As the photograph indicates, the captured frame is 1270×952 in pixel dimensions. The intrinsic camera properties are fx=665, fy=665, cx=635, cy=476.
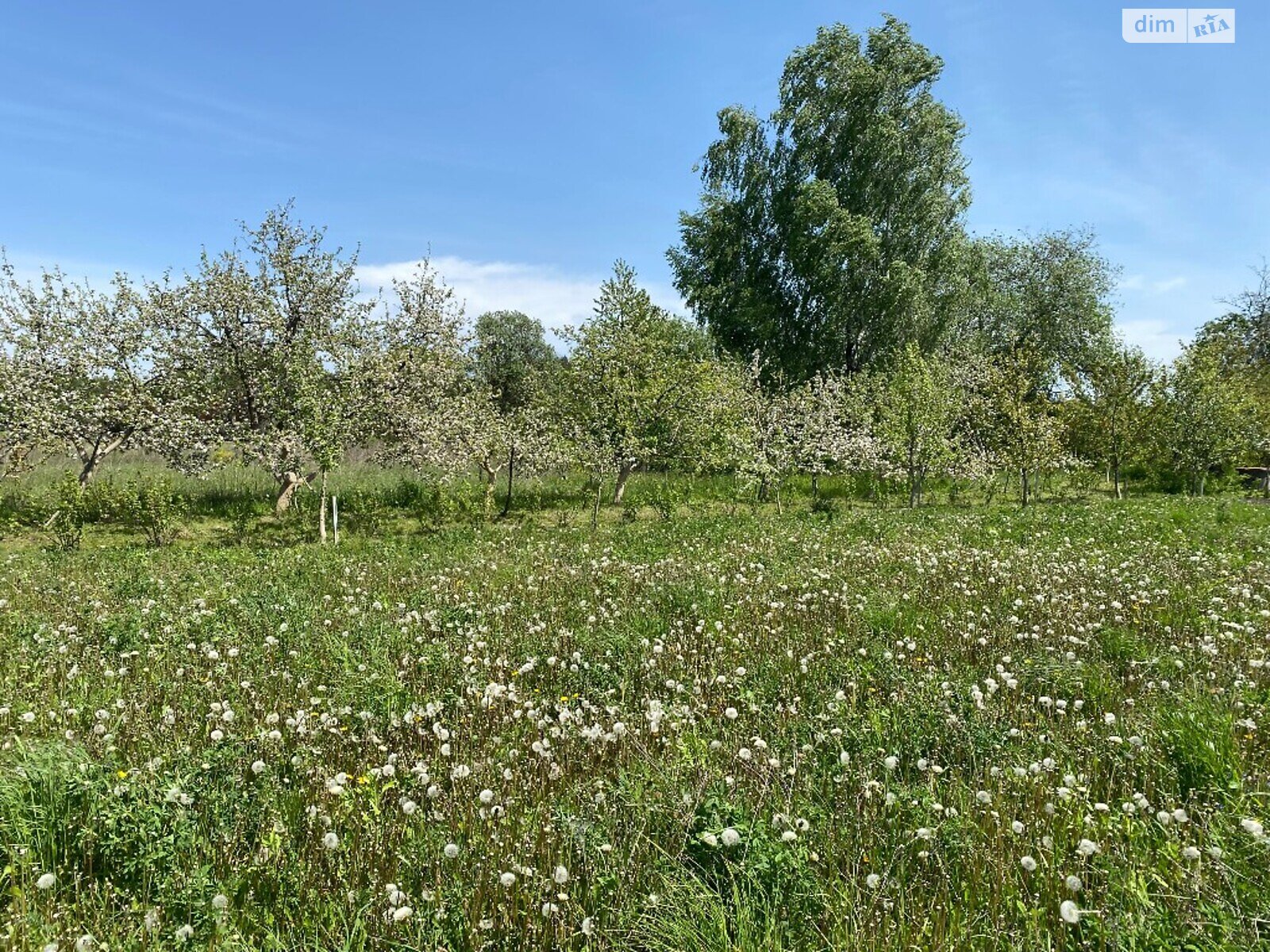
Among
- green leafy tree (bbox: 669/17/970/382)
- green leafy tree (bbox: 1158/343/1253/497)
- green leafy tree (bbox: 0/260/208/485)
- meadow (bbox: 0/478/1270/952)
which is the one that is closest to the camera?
meadow (bbox: 0/478/1270/952)

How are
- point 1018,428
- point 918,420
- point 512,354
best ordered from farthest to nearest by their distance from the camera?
point 512,354 → point 1018,428 → point 918,420

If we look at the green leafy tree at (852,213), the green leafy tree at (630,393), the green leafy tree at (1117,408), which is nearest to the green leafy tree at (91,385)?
the green leafy tree at (630,393)

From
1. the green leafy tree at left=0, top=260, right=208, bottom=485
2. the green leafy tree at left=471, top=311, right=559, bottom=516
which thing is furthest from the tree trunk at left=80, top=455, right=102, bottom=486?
the green leafy tree at left=471, top=311, right=559, bottom=516

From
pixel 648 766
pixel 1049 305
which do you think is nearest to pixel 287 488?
pixel 648 766

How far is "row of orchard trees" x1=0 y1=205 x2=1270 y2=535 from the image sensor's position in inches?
760

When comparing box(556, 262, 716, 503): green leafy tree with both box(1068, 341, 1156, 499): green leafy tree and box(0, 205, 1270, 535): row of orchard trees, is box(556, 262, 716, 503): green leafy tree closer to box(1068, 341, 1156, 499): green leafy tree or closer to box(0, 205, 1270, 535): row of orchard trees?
box(0, 205, 1270, 535): row of orchard trees

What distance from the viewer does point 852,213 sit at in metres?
32.6

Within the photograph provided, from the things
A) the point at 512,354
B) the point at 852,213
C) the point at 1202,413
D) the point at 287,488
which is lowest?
the point at 287,488

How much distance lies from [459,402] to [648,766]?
65.0ft

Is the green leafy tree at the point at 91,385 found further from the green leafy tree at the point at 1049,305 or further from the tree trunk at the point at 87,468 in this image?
the green leafy tree at the point at 1049,305

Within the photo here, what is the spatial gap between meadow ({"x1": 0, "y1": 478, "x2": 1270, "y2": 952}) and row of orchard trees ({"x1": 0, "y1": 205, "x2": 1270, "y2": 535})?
1014 cm

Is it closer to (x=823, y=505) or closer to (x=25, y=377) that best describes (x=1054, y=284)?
(x=823, y=505)

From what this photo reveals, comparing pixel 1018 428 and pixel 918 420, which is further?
pixel 1018 428

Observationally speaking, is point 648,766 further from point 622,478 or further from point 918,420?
point 918,420
